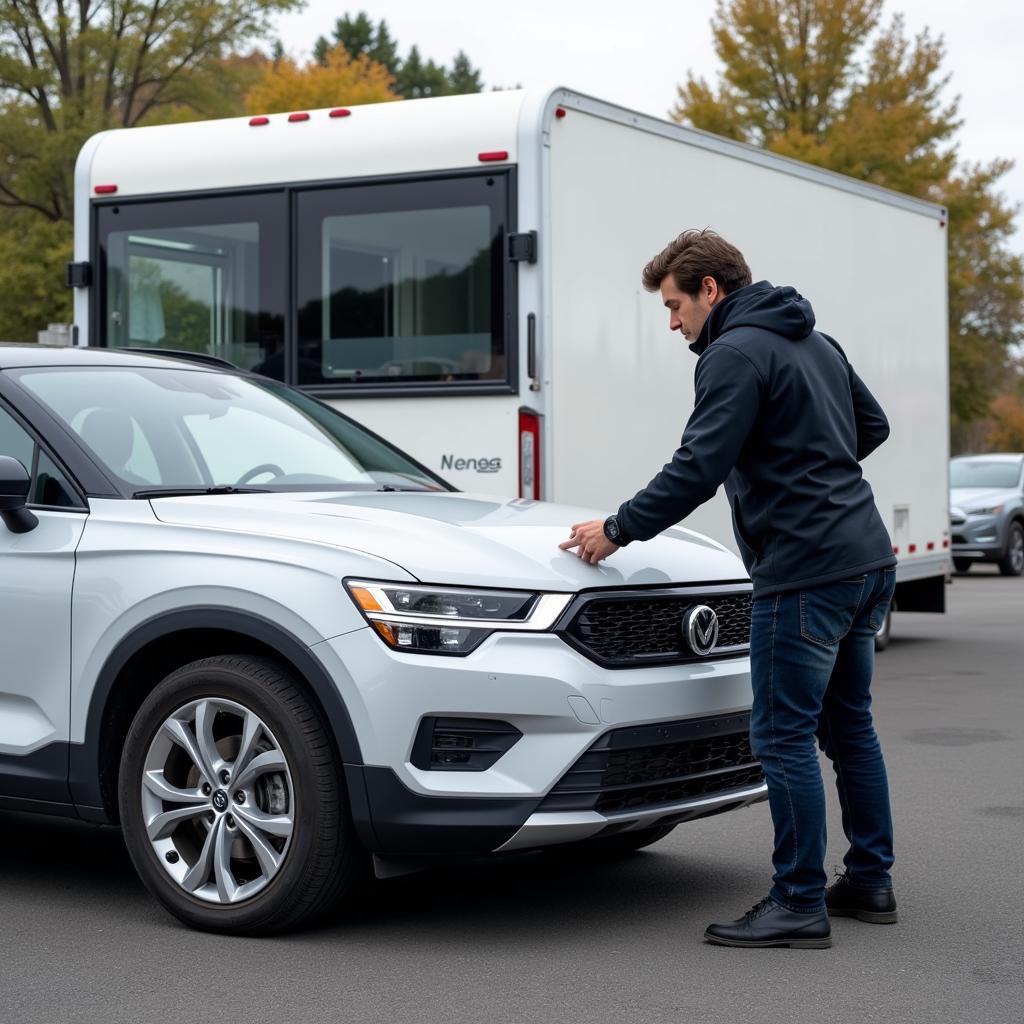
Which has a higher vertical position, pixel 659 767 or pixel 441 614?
pixel 441 614

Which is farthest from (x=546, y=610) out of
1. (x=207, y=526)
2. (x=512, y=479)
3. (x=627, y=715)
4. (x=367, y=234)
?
(x=367, y=234)

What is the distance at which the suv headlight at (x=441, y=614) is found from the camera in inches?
182

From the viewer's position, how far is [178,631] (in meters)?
4.96

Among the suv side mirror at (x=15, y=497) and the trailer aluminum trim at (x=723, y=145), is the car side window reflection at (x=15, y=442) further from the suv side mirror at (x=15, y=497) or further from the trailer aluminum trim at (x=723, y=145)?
the trailer aluminum trim at (x=723, y=145)

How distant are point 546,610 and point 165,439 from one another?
1.62 metres

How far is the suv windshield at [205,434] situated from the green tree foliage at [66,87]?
2619 centimetres

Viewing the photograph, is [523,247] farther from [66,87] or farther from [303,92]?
[303,92]

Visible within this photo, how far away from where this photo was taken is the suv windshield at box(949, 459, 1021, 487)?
24172 millimetres

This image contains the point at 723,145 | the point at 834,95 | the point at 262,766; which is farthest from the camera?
the point at 834,95

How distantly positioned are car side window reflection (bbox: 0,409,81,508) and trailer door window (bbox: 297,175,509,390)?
3.79 metres

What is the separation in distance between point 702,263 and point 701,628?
1.02m

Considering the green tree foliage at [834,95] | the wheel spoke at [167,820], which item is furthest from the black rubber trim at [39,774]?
the green tree foliage at [834,95]

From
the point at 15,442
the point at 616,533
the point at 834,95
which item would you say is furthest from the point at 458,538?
the point at 834,95

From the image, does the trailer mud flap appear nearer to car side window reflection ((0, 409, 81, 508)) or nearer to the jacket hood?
the jacket hood
